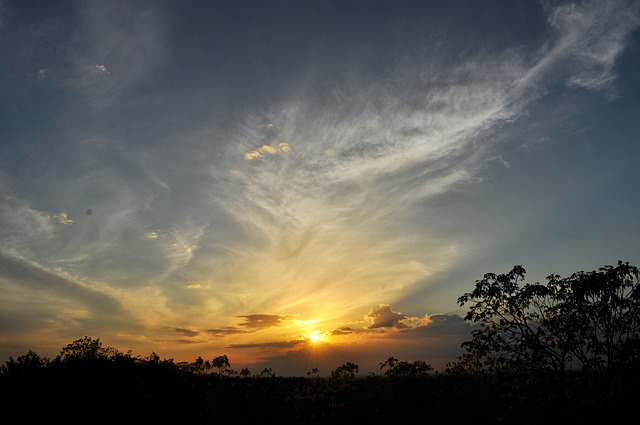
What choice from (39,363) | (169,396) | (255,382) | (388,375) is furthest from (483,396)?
(39,363)

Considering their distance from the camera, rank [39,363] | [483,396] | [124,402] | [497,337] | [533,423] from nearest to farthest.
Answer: [124,402] → [39,363] → [497,337] → [533,423] → [483,396]

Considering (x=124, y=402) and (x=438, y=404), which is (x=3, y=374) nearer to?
(x=124, y=402)

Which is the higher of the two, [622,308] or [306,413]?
[622,308]

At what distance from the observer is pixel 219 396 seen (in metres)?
23.3

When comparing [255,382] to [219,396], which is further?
[255,382]

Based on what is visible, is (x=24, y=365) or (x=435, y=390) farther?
(x=435, y=390)

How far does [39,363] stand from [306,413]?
13581 millimetres

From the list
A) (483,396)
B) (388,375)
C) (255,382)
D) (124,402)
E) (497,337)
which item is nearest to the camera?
(124,402)

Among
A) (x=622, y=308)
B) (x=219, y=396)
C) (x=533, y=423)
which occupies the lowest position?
(x=533, y=423)

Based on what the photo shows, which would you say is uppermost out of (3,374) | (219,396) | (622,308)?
(622,308)

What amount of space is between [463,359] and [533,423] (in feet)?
20.2

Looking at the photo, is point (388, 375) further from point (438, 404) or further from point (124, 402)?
point (124, 402)

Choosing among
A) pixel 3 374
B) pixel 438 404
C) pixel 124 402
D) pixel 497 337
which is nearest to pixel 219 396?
pixel 124 402

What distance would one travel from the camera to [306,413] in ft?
72.9
